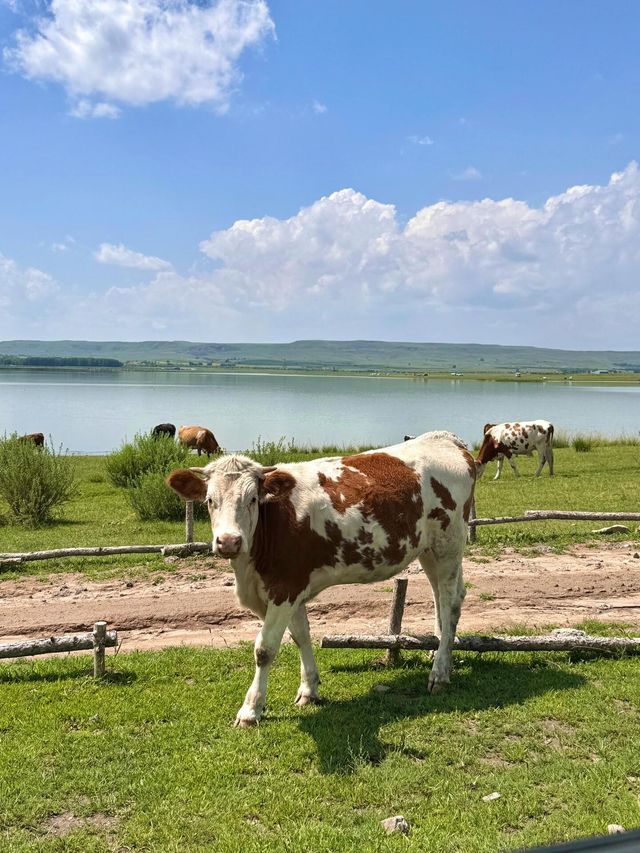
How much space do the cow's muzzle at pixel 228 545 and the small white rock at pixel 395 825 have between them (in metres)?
2.09

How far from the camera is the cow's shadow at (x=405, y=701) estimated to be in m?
5.26

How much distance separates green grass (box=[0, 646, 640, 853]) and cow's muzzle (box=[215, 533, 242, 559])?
59.0 inches

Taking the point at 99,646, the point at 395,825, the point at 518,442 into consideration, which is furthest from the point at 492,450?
the point at 395,825

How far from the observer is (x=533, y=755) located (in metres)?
5.13

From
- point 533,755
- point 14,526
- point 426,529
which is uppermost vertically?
point 426,529

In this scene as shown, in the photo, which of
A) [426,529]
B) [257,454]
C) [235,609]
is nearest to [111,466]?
[257,454]

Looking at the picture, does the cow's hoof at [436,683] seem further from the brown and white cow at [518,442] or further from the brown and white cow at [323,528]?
the brown and white cow at [518,442]

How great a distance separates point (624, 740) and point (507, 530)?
8802 millimetres

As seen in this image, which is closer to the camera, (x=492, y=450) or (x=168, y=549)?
(x=168, y=549)

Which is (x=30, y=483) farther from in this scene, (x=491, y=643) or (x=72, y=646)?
(x=491, y=643)

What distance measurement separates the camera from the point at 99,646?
272 inches

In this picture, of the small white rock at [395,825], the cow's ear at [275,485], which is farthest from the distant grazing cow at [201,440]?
the small white rock at [395,825]

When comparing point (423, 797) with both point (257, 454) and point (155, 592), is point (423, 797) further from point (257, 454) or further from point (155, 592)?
point (257, 454)

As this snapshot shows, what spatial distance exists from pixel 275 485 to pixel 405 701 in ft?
7.59
